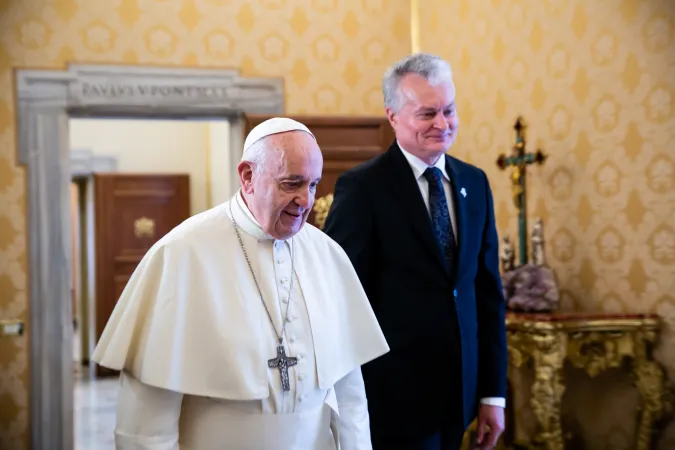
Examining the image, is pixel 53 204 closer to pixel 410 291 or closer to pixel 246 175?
pixel 410 291

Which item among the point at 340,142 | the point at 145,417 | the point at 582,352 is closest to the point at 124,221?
the point at 340,142

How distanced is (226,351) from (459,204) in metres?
0.86

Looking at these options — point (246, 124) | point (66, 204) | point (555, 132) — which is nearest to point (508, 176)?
point (555, 132)

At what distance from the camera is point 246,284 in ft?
6.15

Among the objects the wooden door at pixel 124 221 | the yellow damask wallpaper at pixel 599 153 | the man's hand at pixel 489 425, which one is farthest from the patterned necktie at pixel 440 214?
the wooden door at pixel 124 221

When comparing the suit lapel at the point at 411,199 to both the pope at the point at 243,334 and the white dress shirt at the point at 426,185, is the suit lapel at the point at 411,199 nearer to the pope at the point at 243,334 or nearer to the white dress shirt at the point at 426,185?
the white dress shirt at the point at 426,185

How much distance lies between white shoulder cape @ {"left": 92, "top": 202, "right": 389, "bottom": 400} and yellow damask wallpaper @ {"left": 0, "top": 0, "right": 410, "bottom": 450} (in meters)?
3.64

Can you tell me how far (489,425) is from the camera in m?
2.34

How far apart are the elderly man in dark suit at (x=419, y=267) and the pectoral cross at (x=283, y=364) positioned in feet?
1.57

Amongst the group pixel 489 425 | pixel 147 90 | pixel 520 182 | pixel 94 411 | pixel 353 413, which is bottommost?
pixel 94 411

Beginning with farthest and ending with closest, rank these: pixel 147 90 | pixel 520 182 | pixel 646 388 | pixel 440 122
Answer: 1. pixel 147 90
2. pixel 520 182
3. pixel 646 388
4. pixel 440 122

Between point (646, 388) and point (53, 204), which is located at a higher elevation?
point (53, 204)

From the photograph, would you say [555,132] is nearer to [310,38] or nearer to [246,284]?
[310,38]

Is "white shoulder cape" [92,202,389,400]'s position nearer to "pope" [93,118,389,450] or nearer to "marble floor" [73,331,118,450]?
"pope" [93,118,389,450]
